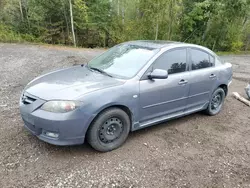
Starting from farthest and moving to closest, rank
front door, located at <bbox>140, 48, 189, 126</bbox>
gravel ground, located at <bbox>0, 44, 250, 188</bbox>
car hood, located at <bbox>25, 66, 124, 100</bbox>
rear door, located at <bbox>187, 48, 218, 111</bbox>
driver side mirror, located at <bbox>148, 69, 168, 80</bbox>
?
rear door, located at <bbox>187, 48, 218, 111</bbox>, front door, located at <bbox>140, 48, 189, 126</bbox>, driver side mirror, located at <bbox>148, 69, 168, 80</bbox>, car hood, located at <bbox>25, 66, 124, 100</bbox>, gravel ground, located at <bbox>0, 44, 250, 188</bbox>

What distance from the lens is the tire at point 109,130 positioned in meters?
3.24

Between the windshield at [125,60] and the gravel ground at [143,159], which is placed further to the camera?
the windshield at [125,60]

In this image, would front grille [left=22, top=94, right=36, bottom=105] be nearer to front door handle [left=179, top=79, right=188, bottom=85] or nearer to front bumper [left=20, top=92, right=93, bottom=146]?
front bumper [left=20, top=92, right=93, bottom=146]

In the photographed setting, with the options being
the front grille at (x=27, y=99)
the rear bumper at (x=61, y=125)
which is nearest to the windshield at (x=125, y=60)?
the rear bumper at (x=61, y=125)

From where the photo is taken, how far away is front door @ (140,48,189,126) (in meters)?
3.69

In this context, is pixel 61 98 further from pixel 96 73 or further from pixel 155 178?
pixel 155 178

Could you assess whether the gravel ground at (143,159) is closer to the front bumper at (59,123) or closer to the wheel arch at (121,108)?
the front bumper at (59,123)

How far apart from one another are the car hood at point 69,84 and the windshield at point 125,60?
0.77 ft

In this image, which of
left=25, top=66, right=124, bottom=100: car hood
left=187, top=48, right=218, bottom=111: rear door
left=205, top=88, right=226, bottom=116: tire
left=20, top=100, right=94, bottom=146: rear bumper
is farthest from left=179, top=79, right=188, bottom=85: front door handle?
left=20, top=100, right=94, bottom=146: rear bumper

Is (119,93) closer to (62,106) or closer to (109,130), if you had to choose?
(109,130)

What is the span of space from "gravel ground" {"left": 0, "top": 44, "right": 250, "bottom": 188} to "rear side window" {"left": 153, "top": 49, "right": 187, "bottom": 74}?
1126mm

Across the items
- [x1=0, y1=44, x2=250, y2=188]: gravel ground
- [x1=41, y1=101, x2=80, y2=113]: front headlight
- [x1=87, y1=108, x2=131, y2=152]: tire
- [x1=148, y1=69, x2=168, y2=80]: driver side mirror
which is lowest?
[x1=0, y1=44, x2=250, y2=188]: gravel ground

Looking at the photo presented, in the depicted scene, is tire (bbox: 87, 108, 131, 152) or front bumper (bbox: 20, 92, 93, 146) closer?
front bumper (bbox: 20, 92, 93, 146)

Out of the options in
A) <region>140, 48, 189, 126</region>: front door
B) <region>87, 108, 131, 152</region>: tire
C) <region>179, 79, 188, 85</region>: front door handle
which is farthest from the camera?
<region>179, 79, 188, 85</region>: front door handle
